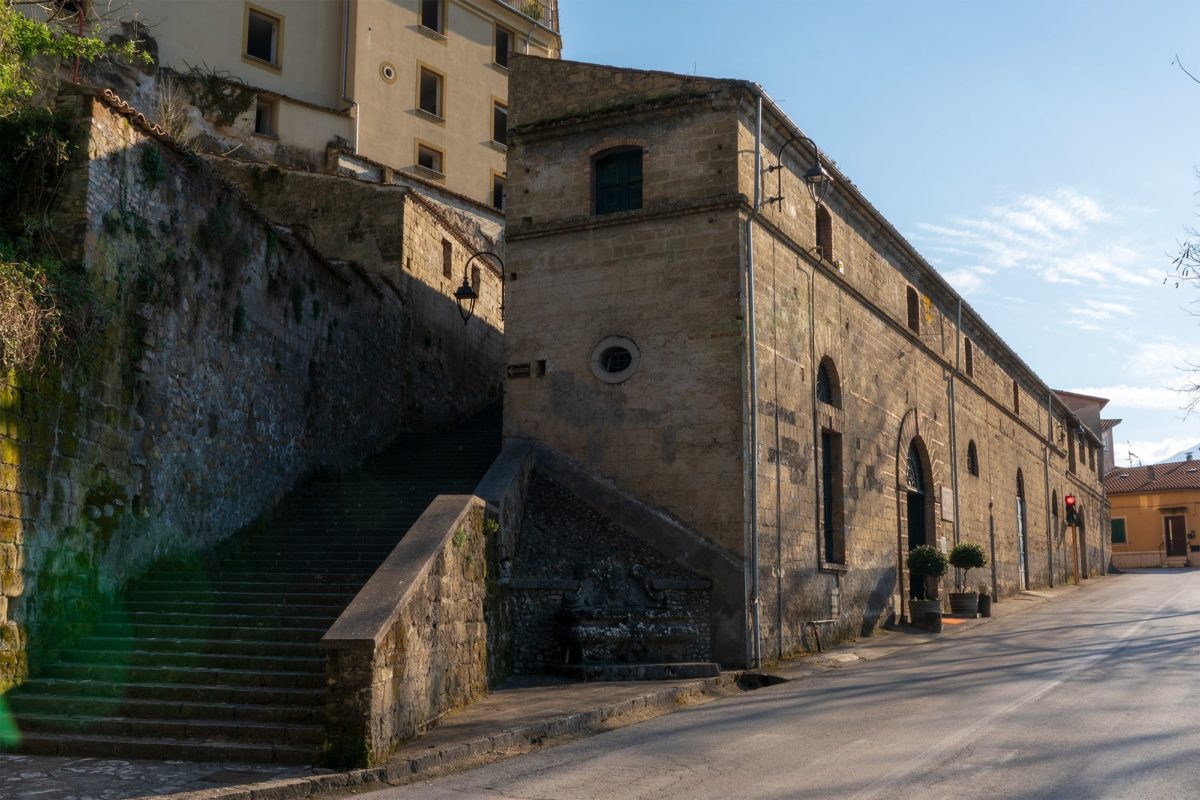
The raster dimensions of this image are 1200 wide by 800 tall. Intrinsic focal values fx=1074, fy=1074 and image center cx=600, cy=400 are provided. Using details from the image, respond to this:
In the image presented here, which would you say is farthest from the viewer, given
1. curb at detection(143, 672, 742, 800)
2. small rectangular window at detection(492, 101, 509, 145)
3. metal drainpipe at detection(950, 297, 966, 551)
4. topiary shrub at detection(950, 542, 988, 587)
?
small rectangular window at detection(492, 101, 509, 145)

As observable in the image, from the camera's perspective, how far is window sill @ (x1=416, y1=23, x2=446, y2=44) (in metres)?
30.5

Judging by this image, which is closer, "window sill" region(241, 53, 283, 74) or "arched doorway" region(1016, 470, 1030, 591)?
"window sill" region(241, 53, 283, 74)

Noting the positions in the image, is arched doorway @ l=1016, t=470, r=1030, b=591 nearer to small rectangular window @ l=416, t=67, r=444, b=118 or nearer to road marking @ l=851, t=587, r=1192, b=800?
road marking @ l=851, t=587, r=1192, b=800

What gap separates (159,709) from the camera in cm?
886

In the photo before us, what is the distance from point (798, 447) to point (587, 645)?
4843 millimetres

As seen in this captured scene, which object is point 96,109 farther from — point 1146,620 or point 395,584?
point 1146,620

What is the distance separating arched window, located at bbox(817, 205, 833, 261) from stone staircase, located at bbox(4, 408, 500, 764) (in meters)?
7.66

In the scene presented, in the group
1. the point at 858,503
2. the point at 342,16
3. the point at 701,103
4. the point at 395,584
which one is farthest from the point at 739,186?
the point at 342,16

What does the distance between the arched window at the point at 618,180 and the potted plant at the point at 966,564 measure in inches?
381

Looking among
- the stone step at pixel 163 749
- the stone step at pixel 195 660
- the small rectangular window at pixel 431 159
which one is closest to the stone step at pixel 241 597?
the stone step at pixel 195 660

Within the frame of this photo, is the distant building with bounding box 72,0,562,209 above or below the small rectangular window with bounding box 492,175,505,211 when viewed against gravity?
above

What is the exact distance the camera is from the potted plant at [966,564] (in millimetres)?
19781

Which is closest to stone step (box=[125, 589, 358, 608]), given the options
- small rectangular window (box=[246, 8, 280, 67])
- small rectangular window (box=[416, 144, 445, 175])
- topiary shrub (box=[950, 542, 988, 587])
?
topiary shrub (box=[950, 542, 988, 587])

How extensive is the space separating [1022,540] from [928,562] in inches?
482
